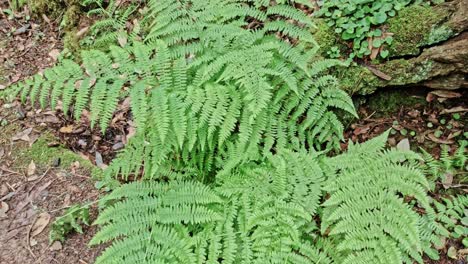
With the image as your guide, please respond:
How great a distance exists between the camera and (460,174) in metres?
3.66

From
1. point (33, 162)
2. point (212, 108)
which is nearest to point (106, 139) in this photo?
point (33, 162)

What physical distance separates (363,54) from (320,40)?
451 mm

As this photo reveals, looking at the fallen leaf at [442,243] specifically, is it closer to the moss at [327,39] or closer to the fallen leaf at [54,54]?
the moss at [327,39]

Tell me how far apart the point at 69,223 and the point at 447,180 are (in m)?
3.57

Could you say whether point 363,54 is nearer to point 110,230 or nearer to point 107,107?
point 107,107

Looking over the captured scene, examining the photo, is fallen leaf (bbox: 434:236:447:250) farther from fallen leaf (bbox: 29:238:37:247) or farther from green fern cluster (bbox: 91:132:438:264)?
fallen leaf (bbox: 29:238:37:247)

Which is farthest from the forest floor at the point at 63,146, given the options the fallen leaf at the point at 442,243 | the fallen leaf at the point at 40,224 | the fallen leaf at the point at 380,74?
the fallen leaf at the point at 380,74

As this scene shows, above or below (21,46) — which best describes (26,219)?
below

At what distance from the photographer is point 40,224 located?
4.23 meters

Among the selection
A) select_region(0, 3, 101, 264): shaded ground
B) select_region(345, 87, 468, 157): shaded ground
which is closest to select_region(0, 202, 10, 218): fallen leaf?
select_region(0, 3, 101, 264): shaded ground

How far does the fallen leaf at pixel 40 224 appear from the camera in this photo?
4.19 meters

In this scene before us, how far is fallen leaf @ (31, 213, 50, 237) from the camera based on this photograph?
4.19 metres

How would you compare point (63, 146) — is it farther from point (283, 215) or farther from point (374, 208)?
point (374, 208)

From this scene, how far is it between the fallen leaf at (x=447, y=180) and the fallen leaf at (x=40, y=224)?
3.82m
